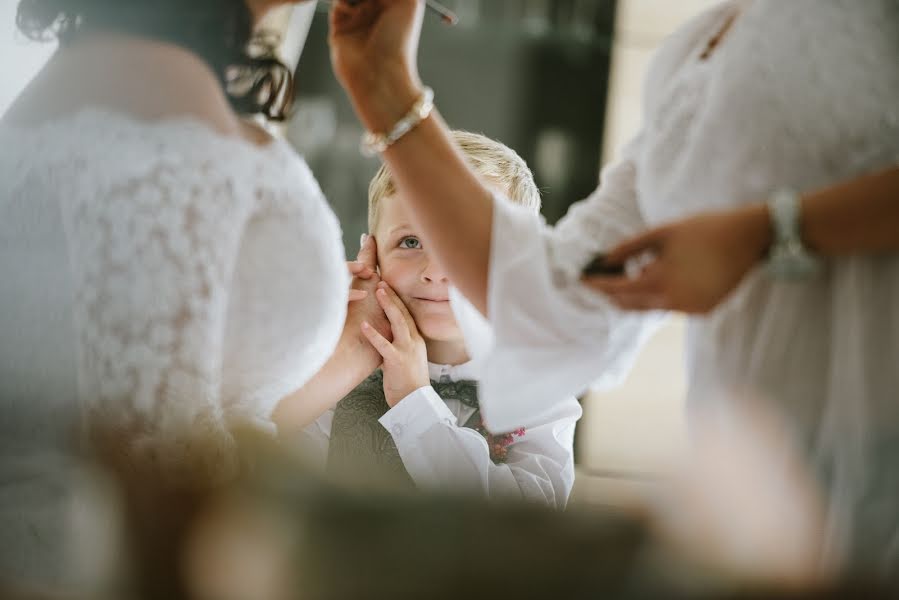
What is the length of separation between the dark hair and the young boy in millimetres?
515

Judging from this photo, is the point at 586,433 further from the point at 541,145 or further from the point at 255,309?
the point at 255,309

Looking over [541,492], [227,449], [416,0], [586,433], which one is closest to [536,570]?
[227,449]

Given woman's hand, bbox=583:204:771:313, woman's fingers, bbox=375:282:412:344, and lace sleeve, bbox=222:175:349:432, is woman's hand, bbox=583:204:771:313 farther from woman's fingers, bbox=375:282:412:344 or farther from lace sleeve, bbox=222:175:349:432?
woman's fingers, bbox=375:282:412:344

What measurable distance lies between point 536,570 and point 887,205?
1.70 ft

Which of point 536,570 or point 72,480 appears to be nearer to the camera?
point 536,570

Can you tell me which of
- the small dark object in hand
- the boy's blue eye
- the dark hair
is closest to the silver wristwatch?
the small dark object in hand

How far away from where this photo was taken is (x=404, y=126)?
0.91m

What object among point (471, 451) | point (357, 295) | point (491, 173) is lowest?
point (471, 451)

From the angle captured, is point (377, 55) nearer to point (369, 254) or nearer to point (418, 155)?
point (418, 155)

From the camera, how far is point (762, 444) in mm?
779

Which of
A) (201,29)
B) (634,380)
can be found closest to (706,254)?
(201,29)

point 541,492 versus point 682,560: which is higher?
point 682,560

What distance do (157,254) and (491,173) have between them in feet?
3.14

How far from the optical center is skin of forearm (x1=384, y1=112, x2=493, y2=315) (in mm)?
894
